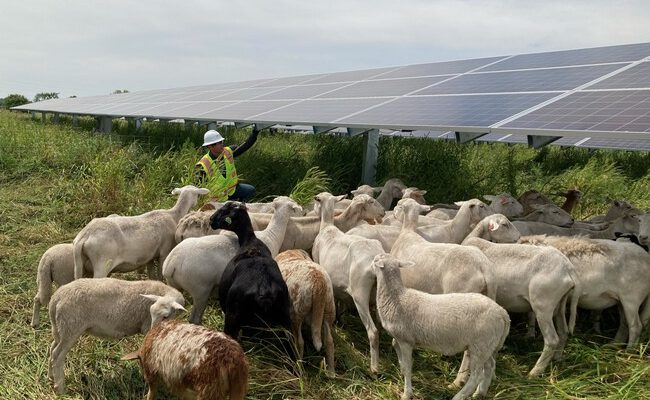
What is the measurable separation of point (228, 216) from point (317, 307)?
1.46m

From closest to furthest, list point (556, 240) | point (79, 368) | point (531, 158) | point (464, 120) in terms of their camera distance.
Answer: point (79, 368), point (556, 240), point (464, 120), point (531, 158)

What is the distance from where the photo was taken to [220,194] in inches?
345

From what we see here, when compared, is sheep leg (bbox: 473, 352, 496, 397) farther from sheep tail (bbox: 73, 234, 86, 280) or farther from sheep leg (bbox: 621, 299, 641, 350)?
sheep tail (bbox: 73, 234, 86, 280)

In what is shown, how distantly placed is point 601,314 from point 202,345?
4.15 m

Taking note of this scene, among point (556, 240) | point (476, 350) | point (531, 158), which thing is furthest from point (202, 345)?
point (531, 158)

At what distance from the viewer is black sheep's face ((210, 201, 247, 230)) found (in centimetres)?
575

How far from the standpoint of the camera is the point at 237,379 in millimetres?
3752

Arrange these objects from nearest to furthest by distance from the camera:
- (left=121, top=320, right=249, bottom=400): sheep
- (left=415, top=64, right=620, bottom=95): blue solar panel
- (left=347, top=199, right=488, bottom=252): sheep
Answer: (left=121, top=320, right=249, bottom=400): sheep
(left=347, top=199, right=488, bottom=252): sheep
(left=415, top=64, right=620, bottom=95): blue solar panel

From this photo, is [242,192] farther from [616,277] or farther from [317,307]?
[616,277]

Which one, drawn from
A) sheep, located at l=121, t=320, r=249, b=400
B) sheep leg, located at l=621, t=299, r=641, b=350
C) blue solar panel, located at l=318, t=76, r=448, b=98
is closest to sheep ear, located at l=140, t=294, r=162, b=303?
sheep, located at l=121, t=320, r=249, b=400

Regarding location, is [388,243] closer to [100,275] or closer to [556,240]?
[556,240]

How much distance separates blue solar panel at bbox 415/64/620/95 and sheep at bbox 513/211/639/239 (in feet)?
9.26

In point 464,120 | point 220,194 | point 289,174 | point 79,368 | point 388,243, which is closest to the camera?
point 79,368

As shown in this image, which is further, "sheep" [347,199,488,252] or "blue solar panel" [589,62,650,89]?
"blue solar panel" [589,62,650,89]
